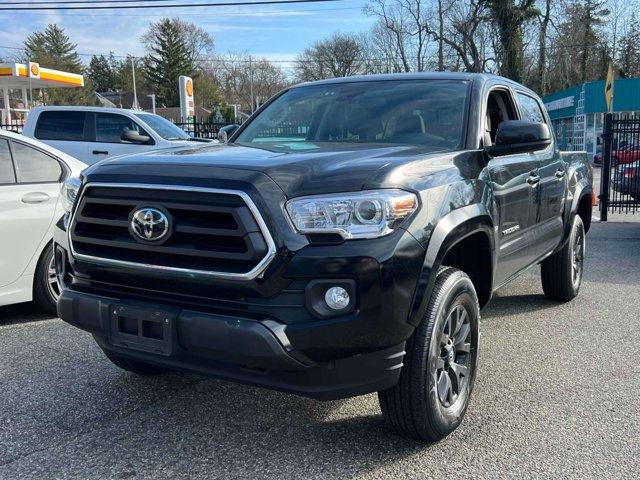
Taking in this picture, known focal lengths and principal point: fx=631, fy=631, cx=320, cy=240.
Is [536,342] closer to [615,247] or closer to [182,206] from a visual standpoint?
[182,206]

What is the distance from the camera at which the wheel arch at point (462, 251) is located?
2.74 metres

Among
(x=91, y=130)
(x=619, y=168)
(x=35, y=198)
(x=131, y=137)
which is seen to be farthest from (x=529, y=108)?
(x=91, y=130)

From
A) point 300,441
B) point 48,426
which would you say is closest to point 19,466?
point 48,426

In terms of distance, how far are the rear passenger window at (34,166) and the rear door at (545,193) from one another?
388 centimetres

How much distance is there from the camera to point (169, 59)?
8656 centimetres

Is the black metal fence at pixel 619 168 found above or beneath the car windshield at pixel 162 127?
beneath

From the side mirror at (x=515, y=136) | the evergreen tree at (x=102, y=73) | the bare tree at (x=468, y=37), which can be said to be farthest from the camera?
the evergreen tree at (x=102, y=73)

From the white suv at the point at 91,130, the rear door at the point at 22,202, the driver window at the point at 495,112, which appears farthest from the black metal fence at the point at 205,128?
the driver window at the point at 495,112

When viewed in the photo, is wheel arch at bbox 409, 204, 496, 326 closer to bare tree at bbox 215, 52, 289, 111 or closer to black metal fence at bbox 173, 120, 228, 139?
black metal fence at bbox 173, 120, 228, 139

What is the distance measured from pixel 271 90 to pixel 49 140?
2993 inches

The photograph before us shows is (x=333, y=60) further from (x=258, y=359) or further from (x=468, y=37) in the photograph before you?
(x=258, y=359)

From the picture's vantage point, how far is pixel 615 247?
911 centimetres

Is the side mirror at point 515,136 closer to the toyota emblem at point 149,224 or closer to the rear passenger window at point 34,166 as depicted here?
the toyota emblem at point 149,224

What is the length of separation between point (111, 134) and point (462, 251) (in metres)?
9.42
